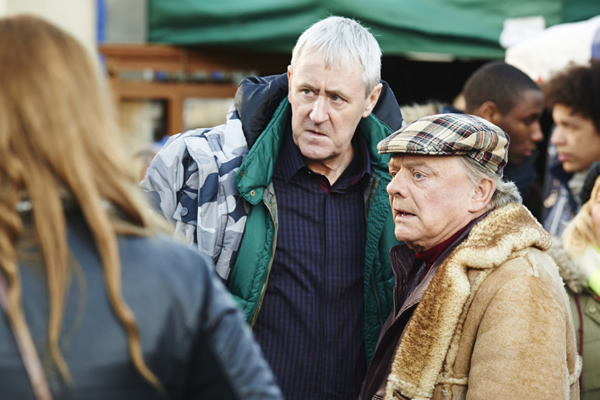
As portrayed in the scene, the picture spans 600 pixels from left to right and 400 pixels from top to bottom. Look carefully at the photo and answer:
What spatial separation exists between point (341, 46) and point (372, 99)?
319mm

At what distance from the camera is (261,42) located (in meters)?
5.91

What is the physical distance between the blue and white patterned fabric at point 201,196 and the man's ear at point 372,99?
62 cm

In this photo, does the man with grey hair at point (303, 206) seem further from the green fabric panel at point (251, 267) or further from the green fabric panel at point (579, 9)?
the green fabric panel at point (579, 9)

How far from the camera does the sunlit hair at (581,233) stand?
10.6 ft

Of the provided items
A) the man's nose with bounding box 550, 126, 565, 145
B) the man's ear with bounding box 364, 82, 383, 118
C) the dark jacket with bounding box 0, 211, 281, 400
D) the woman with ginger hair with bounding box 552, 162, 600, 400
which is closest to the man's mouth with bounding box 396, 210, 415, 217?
the man's ear with bounding box 364, 82, 383, 118

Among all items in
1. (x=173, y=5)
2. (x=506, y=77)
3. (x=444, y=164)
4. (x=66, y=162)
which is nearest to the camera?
(x=66, y=162)

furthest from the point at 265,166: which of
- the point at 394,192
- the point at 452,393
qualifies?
the point at 452,393

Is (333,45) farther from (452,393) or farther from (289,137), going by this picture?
(452,393)

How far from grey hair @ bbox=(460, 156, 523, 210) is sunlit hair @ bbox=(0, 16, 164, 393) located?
1.43 m

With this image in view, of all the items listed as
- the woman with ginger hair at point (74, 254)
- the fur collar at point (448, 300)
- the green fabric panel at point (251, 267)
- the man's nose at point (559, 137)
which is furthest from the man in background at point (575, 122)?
the woman with ginger hair at point (74, 254)

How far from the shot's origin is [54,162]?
4.30 feet

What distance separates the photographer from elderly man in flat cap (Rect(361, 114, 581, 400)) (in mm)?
2188

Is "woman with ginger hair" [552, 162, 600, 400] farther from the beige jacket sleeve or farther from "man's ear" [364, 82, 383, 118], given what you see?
"man's ear" [364, 82, 383, 118]

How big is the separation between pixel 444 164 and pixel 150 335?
56.4 inches
